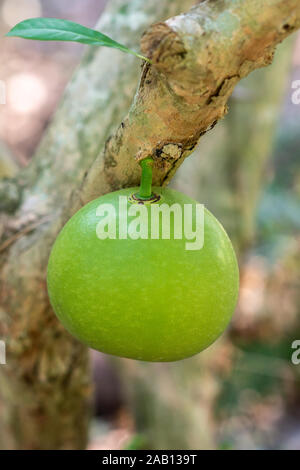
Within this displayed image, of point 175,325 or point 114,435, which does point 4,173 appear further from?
point 114,435

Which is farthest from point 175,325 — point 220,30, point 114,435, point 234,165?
point 114,435

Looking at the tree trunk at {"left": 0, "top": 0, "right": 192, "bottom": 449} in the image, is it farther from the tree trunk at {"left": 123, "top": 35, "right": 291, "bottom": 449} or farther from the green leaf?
the tree trunk at {"left": 123, "top": 35, "right": 291, "bottom": 449}

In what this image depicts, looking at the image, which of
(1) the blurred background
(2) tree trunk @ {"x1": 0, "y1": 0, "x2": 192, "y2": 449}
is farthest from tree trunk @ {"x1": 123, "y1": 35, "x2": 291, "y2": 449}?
(2) tree trunk @ {"x1": 0, "y1": 0, "x2": 192, "y2": 449}

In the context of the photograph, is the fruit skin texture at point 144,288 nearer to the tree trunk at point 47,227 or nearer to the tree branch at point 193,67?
the tree branch at point 193,67

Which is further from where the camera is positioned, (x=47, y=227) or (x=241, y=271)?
(x=241, y=271)

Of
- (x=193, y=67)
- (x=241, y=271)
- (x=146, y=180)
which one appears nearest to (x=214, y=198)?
(x=241, y=271)

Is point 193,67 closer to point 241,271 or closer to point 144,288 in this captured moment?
point 144,288
